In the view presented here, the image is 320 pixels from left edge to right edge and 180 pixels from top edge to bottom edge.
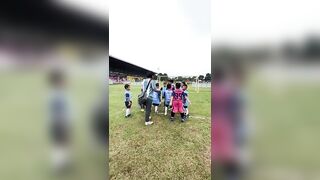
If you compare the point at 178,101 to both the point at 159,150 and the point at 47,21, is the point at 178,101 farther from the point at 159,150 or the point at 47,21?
the point at 47,21

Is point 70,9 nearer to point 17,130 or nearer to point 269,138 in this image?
point 17,130

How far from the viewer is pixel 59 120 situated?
18.8 inches

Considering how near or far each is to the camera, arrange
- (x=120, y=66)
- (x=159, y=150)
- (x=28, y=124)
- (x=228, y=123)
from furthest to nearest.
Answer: (x=120, y=66) < (x=159, y=150) < (x=228, y=123) < (x=28, y=124)

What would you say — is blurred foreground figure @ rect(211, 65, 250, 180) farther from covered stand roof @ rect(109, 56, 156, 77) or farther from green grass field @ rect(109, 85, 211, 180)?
green grass field @ rect(109, 85, 211, 180)

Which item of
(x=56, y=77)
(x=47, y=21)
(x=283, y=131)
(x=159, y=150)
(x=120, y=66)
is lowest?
(x=159, y=150)

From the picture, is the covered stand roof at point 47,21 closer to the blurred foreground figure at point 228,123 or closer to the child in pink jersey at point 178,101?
the blurred foreground figure at point 228,123

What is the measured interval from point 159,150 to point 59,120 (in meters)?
2.57

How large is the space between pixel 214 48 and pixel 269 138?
0.27 meters

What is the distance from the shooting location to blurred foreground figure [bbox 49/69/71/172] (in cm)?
46

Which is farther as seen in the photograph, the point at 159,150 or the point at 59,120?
the point at 159,150

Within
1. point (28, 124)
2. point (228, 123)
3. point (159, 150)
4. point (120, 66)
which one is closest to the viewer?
point (28, 124)

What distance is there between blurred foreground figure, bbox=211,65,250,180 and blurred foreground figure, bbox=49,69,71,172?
0.38 m

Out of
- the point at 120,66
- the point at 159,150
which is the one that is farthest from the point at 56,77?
the point at 120,66

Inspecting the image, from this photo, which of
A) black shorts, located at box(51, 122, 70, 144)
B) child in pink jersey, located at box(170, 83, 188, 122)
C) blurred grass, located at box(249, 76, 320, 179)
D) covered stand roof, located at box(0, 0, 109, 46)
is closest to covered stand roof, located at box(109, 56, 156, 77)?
covered stand roof, located at box(0, 0, 109, 46)
